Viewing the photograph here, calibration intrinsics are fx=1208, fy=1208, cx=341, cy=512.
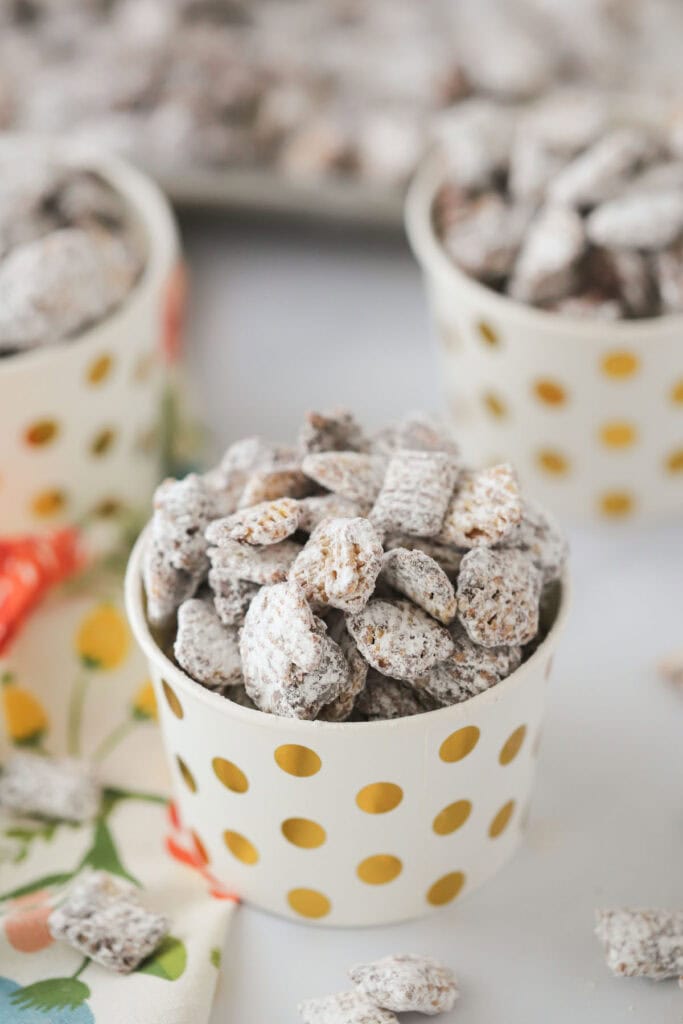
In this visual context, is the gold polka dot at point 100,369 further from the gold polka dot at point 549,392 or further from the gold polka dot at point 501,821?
the gold polka dot at point 501,821

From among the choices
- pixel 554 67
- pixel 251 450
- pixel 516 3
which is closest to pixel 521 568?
pixel 251 450

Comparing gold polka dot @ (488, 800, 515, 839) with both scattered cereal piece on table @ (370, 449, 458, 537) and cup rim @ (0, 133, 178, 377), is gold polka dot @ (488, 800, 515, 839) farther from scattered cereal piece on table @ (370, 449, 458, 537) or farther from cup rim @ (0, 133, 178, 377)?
cup rim @ (0, 133, 178, 377)

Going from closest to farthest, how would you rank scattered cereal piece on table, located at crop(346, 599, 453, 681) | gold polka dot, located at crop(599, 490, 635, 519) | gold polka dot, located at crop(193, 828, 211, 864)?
1. scattered cereal piece on table, located at crop(346, 599, 453, 681)
2. gold polka dot, located at crop(193, 828, 211, 864)
3. gold polka dot, located at crop(599, 490, 635, 519)

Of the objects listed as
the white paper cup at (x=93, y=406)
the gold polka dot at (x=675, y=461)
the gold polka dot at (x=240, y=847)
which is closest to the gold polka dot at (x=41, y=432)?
the white paper cup at (x=93, y=406)

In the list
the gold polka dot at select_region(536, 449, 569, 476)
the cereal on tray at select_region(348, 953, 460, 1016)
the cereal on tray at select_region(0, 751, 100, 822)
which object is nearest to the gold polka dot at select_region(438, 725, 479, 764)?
the cereal on tray at select_region(348, 953, 460, 1016)

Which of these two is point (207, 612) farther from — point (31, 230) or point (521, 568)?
point (31, 230)

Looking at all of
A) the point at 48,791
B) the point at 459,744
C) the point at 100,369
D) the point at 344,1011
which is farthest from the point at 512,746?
the point at 100,369
